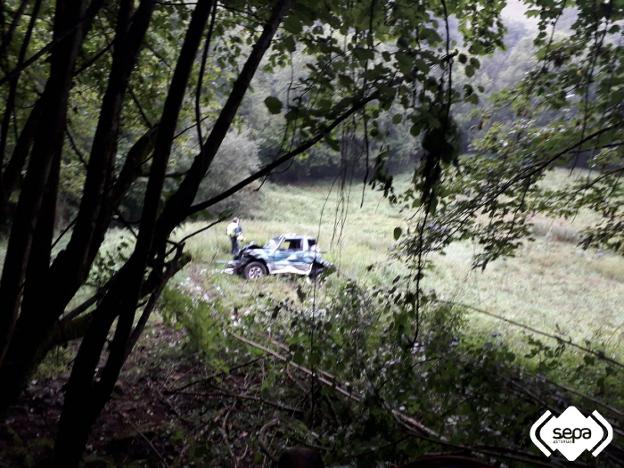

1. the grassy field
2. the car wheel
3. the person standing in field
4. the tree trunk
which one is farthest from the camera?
the person standing in field

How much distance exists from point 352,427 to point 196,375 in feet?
8.36

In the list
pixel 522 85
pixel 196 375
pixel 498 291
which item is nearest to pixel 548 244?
pixel 498 291

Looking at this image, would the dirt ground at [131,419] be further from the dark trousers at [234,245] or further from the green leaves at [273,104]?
the dark trousers at [234,245]

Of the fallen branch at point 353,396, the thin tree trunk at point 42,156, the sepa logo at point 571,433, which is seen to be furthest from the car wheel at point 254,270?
the thin tree trunk at point 42,156

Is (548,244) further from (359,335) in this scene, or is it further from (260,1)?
(260,1)

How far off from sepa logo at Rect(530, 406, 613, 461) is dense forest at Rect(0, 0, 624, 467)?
0.03 m

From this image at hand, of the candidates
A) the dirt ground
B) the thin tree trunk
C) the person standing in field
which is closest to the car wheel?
the person standing in field

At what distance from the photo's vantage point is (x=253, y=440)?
3123 mm

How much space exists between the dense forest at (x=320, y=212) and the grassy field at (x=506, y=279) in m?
1.48

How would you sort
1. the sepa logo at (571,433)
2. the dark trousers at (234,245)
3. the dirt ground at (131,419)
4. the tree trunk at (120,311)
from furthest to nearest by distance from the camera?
the dark trousers at (234,245), the dirt ground at (131,419), the sepa logo at (571,433), the tree trunk at (120,311)

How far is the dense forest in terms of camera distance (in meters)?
1.22

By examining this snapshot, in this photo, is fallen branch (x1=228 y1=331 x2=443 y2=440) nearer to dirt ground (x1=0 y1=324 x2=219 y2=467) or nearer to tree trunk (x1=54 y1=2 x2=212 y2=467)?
dirt ground (x1=0 y1=324 x2=219 y2=467)

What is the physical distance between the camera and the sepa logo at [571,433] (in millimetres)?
1987

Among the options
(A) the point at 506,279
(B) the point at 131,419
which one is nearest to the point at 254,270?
(A) the point at 506,279
